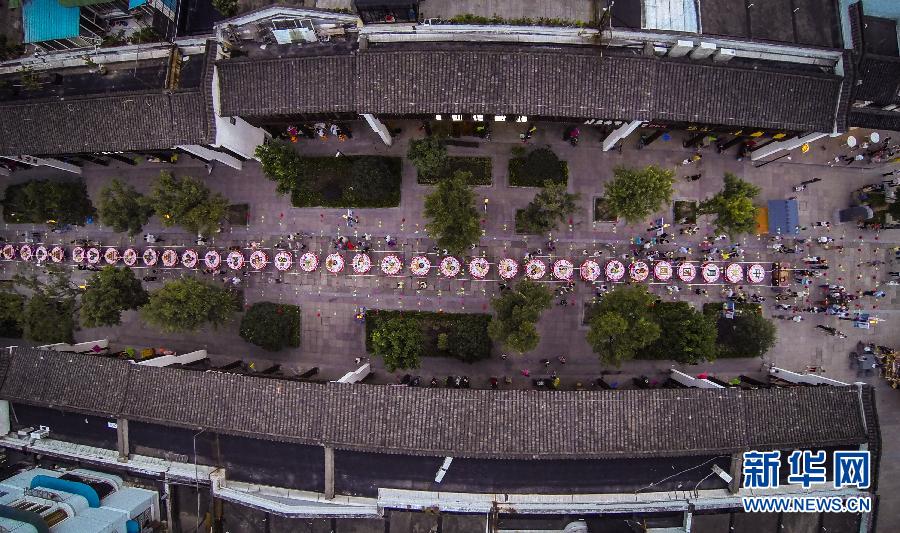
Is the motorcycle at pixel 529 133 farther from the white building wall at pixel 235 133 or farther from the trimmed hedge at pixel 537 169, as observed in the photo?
the white building wall at pixel 235 133

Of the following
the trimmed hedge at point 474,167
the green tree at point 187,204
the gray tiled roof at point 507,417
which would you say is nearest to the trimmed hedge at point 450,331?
the gray tiled roof at point 507,417

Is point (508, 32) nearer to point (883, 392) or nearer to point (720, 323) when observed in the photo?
point (720, 323)

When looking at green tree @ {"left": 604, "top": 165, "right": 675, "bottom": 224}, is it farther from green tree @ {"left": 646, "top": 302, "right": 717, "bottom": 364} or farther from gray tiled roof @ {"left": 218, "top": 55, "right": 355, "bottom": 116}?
gray tiled roof @ {"left": 218, "top": 55, "right": 355, "bottom": 116}

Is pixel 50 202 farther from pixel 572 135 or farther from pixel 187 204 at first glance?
pixel 572 135

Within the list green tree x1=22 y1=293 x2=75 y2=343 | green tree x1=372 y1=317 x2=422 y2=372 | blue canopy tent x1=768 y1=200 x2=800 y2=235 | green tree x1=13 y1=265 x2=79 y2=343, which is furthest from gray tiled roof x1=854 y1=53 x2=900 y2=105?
green tree x1=22 y1=293 x2=75 y2=343

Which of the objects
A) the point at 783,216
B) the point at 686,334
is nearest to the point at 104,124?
the point at 686,334
